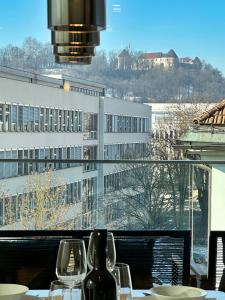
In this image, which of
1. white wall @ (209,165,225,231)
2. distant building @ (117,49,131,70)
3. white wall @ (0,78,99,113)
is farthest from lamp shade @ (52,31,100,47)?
white wall @ (0,78,99,113)

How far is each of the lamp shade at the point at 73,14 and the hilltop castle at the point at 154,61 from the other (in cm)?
829

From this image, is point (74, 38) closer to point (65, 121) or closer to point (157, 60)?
point (157, 60)

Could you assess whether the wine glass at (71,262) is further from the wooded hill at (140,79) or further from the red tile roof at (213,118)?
the wooded hill at (140,79)

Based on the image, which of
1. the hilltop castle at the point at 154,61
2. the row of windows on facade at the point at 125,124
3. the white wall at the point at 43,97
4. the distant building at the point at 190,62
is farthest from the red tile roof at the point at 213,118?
the white wall at the point at 43,97

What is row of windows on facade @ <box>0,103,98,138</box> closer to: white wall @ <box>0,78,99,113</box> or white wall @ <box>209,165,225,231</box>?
white wall @ <box>0,78,99,113</box>

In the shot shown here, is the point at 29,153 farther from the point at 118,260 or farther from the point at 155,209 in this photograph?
the point at 118,260

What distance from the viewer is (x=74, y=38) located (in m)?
2.21

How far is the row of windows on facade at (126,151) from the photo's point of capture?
9.37 meters

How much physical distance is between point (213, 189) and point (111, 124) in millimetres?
6527

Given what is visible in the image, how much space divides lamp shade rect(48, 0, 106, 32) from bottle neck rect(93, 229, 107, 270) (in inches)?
29.6

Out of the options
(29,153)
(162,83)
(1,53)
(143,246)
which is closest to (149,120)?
(162,83)

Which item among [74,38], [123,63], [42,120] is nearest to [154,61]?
[123,63]

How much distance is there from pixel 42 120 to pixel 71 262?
9517mm

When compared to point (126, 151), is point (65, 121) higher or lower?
higher
